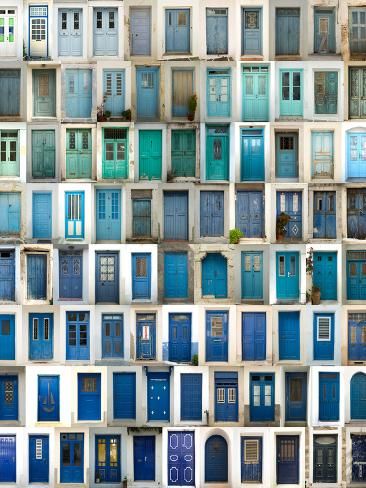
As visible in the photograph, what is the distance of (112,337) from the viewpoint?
2695cm

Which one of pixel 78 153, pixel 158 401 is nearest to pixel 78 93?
pixel 78 153

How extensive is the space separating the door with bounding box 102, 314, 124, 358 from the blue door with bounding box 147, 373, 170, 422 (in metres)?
1.43

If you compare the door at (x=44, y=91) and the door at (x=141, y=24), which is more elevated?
the door at (x=141, y=24)

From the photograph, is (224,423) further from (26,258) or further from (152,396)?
(26,258)

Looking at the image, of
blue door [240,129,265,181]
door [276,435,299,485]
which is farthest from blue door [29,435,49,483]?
blue door [240,129,265,181]

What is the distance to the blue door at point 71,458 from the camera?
2692cm

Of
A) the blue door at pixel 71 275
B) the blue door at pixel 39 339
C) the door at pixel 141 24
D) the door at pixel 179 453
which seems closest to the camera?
the door at pixel 179 453

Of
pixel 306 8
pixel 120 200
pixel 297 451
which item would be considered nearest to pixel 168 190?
pixel 120 200

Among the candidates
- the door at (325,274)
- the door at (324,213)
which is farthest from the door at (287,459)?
the door at (324,213)

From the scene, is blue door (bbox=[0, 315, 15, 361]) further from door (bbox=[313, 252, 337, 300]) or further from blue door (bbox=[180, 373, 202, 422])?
door (bbox=[313, 252, 337, 300])

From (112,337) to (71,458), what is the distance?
14.6ft

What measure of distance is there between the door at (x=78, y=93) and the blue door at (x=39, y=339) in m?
7.20

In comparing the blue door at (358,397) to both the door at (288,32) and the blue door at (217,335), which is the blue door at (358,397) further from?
the door at (288,32)

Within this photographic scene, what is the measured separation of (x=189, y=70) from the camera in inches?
1069
